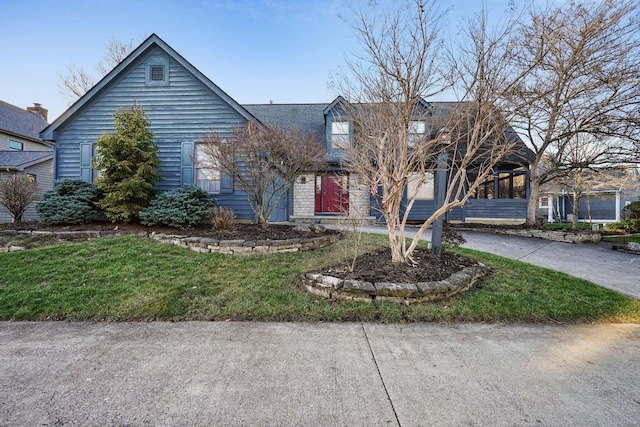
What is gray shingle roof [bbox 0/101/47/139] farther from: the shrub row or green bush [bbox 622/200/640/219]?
green bush [bbox 622/200/640/219]

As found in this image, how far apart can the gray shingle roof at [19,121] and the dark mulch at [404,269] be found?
77.5 ft

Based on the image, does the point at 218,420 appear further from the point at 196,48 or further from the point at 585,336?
the point at 196,48

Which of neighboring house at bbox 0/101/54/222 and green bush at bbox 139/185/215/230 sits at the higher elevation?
neighboring house at bbox 0/101/54/222

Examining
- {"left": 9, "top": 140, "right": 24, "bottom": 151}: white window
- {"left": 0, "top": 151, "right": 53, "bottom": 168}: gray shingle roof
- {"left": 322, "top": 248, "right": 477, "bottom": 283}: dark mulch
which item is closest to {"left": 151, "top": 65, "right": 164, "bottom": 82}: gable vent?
{"left": 322, "top": 248, "right": 477, "bottom": 283}: dark mulch

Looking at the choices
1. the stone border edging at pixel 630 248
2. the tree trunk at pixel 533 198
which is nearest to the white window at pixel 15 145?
the tree trunk at pixel 533 198

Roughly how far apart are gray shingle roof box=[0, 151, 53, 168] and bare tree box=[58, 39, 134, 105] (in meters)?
4.63

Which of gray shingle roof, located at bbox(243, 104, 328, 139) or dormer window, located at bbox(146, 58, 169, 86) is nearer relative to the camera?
dormer window, located at bbox(146, 58, 169, 86)

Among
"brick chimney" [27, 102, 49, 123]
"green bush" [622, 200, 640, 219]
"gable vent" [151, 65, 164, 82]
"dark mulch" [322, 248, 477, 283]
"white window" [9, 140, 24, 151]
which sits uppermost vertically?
"brick chimney" [27, 102, 49, 123]

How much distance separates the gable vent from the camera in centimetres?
1034

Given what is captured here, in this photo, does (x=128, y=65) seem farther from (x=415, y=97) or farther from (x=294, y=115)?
Answer: (x=415, y=97)

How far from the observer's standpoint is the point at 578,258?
21.4 ft

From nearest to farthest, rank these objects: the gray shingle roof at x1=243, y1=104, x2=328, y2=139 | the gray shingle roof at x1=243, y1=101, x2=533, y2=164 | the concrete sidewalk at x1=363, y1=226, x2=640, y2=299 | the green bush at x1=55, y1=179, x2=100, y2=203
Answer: the concrete sidewalk at x1=363, y1=226, x2=640, y2=299 < the green bush at x1=55, y1=179, x2=100, y2=203 < the gray shingle roof at x1=243, y1=101, x2=533, y2=164 < the gray shingle roof at x1=243, y1=104, x2=328, y2=139

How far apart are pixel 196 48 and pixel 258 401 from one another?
528 inches

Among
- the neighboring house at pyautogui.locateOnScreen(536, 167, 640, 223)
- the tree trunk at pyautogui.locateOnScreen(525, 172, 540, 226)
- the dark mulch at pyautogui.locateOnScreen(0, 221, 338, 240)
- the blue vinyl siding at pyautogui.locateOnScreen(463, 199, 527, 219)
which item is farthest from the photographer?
the neighboring house at pyautogui.locateOnScreen(536, 167, 640, 223)
